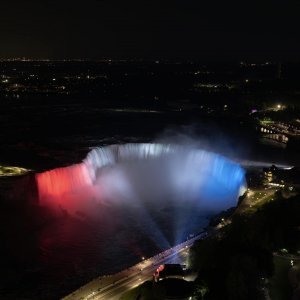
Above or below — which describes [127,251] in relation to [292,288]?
below

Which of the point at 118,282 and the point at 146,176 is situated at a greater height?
the point at 118,282

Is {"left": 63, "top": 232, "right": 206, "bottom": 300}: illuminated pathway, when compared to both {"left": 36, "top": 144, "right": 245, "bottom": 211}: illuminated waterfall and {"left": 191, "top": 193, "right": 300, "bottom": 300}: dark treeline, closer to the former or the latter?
{"left": 191, "top": 193, "right": 300, "bottom": 300}: dark treeline

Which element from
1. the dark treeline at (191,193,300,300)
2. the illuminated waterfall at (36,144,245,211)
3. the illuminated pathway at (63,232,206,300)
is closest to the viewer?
the dark treeline at (191,193,300,300)

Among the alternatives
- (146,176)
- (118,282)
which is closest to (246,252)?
(118,282)

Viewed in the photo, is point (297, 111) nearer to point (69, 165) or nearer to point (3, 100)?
point (69, 165)

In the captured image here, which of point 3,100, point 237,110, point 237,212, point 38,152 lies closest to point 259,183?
point 237,212

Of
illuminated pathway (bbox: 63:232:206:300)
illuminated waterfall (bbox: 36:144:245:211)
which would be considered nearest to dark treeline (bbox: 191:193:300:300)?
illuminated pathway (bbox: 63:232:206:300)

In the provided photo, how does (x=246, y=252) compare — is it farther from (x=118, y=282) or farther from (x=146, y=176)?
(x=146, y=176)

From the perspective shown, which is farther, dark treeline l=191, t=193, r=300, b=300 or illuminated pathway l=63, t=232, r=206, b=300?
illuminated pathway l=63, t=232, r=206, b=300
